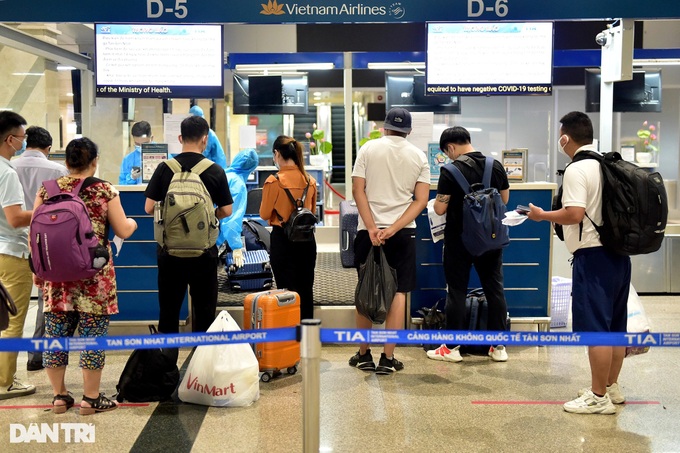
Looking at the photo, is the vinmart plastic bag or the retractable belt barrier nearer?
the retractable belt barrier

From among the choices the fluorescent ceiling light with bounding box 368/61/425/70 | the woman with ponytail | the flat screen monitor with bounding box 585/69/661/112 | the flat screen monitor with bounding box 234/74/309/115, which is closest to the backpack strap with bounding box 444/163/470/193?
the woman with ponytail

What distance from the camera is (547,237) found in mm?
5855

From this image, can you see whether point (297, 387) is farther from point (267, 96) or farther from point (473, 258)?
point (267, 96)

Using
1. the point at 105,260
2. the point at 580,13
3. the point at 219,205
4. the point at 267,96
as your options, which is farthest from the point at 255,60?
the point at 105,260

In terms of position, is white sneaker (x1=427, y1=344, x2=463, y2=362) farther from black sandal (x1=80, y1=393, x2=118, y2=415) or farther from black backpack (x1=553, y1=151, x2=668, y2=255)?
black sandal (x1=80, y1=393, x2=118, y2=415)

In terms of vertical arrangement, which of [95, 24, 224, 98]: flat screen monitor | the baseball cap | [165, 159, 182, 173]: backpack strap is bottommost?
[165, 159, 182, 173]: backpack strap

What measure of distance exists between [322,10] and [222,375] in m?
2.85

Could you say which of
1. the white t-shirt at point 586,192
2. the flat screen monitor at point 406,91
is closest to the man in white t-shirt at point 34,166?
the white t-shirt at point 586,192

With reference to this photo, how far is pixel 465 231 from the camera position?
5016 mm

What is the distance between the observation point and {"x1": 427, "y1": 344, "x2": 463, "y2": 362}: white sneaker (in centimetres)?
534

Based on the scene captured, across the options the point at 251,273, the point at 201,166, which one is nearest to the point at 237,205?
the point at 251,273

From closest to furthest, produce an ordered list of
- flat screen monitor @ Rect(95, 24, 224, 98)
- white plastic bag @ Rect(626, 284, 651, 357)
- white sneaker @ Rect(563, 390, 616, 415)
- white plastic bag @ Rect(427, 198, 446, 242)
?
1. white sneaker @ Rect(563, 390, 616, 415)
2. white plastic bag @ Rect(626, 284, 651, 357)
3. white plastic bag @ Rect(427, 198, 446, 242)
4. flat screen monitor @ Rect(95, 24, 224, 98)

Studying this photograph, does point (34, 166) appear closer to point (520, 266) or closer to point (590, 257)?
point (590, 257)

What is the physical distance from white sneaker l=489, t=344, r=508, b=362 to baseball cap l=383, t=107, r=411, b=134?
1.69m
